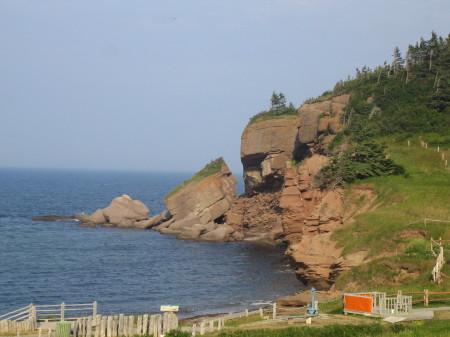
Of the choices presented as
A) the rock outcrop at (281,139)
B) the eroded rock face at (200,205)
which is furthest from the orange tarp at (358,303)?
the eroded rock face at (200,205)

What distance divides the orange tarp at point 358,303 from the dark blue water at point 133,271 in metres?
14.2

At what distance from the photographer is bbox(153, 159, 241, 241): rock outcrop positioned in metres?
75.9

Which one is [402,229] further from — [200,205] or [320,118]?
[200,205]

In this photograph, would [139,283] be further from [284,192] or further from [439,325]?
[439,325]

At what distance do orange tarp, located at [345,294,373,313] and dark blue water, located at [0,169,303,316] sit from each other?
14232 mm

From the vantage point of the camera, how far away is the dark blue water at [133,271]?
137 ft

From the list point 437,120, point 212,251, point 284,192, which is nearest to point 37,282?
point 212,251

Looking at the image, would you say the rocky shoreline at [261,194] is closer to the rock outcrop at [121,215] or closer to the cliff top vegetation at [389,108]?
the rock outcrop at [121,215]

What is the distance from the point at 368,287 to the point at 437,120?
108 feet

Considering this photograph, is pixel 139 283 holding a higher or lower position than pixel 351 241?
lower

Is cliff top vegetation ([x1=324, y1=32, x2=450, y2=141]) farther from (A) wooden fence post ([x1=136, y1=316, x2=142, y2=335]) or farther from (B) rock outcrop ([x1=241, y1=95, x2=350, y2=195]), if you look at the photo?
(A) wooden fence post ([x1=136, y1=316, x2=142, y2=335])

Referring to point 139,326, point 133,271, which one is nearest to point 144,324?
point 139,326

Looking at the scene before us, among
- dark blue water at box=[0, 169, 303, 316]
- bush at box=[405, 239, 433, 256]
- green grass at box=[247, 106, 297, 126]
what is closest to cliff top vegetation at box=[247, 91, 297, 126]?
green grass at box=[247, 106, 297, 126]

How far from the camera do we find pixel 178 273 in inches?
2031
